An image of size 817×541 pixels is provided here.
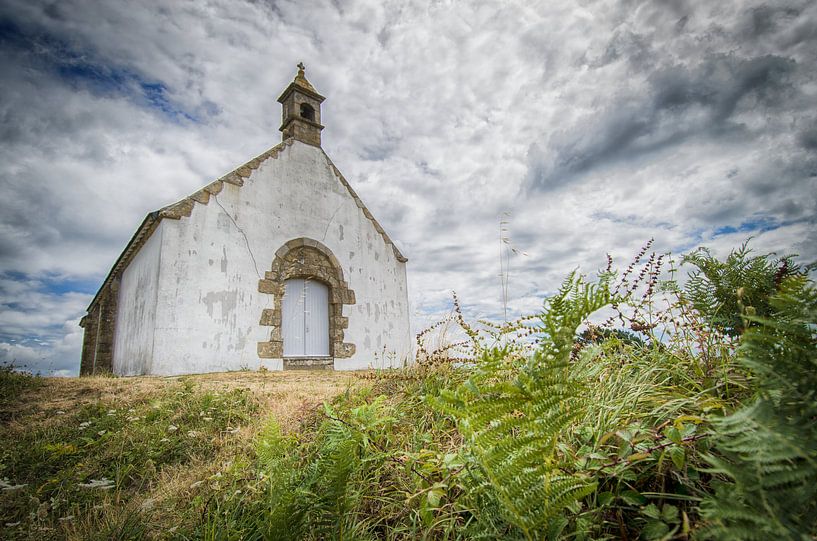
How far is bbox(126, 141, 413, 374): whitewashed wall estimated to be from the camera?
30.6 feet

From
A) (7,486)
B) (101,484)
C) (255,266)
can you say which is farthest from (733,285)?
(255,266)

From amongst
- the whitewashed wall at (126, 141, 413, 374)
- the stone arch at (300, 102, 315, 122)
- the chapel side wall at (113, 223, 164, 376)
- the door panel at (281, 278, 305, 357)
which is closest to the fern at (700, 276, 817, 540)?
the whitewashed wall at (126, 141, 413, 374)

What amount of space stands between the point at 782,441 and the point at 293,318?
36.4 feet

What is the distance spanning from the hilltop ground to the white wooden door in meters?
5.69

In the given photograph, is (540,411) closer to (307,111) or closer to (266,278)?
(266,278)

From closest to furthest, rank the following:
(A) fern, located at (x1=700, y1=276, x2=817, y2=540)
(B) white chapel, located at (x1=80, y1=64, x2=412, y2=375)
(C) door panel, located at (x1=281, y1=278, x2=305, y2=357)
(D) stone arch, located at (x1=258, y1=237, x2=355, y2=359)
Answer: (A) fern, located at (x1=700, y1=276, x2=817, y2=540)
(B) white chapel, located at (x1=80, y1=64, x2=412, y2=375)
(D) stone arch, located at (x1=258, y1=237, x2=355, y2=359)
(C) door panel, located at (x1=281, y1=278, x2=305, y2=357)

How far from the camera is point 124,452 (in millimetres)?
3420

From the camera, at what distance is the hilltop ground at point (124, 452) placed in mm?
2479

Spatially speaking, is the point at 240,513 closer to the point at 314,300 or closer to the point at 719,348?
the point at 719,348

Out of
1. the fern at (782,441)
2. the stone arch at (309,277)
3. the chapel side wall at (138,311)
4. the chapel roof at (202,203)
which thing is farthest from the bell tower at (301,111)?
the fern at (782,441)

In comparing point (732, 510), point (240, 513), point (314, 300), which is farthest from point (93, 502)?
point (314, 300)

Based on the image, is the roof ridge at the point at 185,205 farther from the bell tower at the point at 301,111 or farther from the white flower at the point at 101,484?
the white flower at the point at 101,484

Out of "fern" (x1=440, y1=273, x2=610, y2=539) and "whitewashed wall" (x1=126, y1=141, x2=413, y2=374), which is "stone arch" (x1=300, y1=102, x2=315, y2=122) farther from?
"fern" (x1=440, y1=273, x2=610, y2=539)

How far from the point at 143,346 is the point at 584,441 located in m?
10.2
